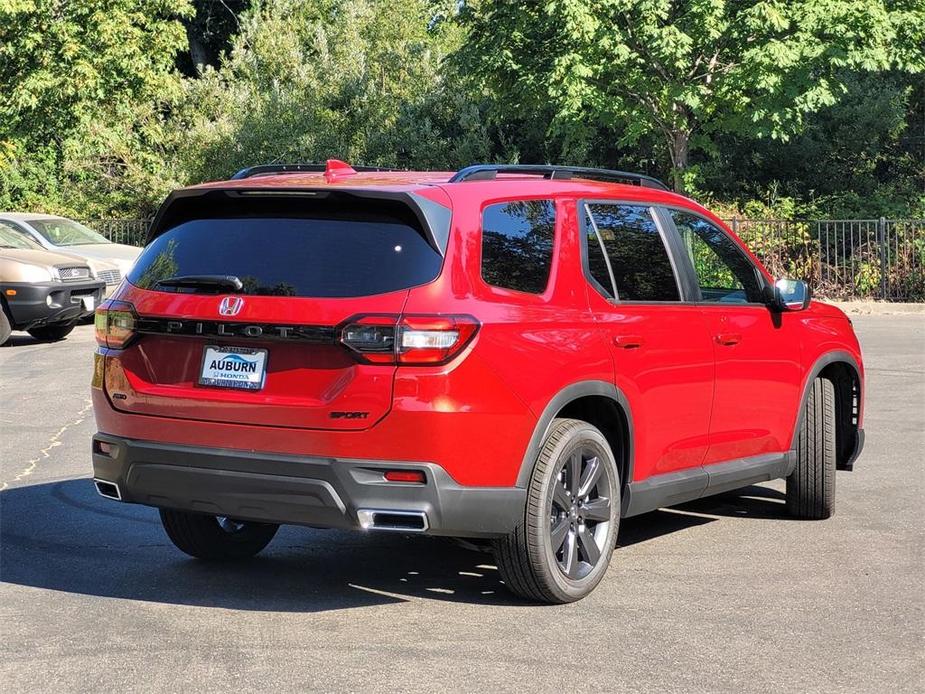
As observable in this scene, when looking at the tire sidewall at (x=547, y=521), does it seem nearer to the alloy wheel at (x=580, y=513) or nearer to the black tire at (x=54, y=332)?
the alloy wheel at (x=580, y=513)

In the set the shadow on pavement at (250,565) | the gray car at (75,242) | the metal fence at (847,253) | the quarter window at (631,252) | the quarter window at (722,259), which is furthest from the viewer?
the metal fence at (847,253)

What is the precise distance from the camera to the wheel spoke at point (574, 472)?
231 inches

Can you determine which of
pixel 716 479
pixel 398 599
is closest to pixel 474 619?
pixel 398 599

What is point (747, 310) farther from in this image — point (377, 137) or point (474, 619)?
point (377, 137)

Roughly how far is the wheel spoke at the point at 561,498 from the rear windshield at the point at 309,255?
1.11m

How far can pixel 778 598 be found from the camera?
5.98 metres

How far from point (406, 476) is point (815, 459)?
10.4 ft

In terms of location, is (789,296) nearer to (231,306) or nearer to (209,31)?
(231,306)

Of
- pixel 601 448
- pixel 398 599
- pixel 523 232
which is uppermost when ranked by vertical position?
pixel 523 232

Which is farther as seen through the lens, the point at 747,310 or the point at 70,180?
the point at 70,180

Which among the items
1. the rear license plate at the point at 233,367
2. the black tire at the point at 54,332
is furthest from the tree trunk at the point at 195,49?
the rear license plate at the point at 233,367

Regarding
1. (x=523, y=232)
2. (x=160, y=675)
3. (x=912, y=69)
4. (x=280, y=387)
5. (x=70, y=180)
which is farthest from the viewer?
(x=70, y=180)

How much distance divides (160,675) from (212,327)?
1.41m

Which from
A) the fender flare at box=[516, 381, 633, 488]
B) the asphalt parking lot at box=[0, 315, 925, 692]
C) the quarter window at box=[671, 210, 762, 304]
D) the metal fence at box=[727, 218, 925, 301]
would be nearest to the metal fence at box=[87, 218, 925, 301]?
the metal fence at box=[727, 218, 925, 301]
